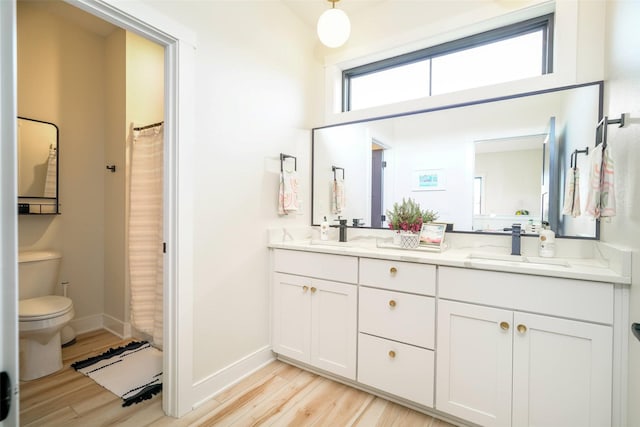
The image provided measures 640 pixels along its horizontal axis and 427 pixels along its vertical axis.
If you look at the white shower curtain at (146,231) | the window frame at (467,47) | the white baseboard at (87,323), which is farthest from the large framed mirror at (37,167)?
the window frame at (467,47)

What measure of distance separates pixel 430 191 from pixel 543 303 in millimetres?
963

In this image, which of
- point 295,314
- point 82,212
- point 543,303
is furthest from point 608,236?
point 82,212

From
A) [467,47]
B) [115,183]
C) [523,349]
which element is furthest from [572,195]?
[115,183]

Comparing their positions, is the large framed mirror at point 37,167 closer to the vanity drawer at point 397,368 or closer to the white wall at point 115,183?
the white wall at point 115,183

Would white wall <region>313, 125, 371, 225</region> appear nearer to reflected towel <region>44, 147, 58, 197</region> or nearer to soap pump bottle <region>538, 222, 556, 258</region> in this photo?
soap pump bottle <region>538, 222, 556, 258</region>

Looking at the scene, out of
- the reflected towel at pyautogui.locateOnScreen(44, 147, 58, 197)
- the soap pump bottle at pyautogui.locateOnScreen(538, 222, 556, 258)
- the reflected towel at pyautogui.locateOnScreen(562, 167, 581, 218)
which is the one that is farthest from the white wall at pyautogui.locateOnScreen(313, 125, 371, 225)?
the reflected towel at pyautogui.locateOnScreen(44, 147, 58, 197)

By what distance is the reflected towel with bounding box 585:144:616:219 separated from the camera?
4.02 feet

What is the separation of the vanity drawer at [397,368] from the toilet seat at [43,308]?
205cm

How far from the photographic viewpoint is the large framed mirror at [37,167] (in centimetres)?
234

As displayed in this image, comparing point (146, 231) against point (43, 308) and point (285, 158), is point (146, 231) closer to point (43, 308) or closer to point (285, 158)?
point (43, 308)

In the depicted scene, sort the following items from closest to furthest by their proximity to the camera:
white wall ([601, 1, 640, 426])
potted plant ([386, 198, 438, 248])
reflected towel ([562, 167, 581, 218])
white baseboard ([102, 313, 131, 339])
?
white wall ([601, 1, 640, 426]) → reflected towel ([562, 167, 581, 218]) → potted plant ([386, 198, 438, 248]) → white baseboard ([102, 313, 131, 339])

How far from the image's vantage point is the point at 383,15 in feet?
7.40

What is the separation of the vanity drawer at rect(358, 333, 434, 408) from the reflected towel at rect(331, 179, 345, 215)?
41.2 inches

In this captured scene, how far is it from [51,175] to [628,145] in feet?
12.3
